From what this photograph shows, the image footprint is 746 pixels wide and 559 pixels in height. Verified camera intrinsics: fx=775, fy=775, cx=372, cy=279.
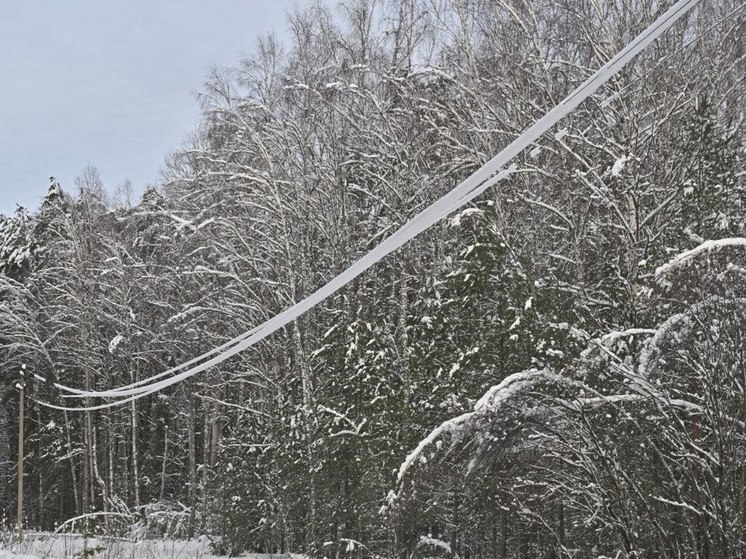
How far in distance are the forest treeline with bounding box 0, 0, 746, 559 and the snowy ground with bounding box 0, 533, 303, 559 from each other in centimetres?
51

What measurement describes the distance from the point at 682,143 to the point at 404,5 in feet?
20.7

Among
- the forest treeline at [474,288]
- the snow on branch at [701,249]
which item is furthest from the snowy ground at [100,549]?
the snow on branch at [701,249]

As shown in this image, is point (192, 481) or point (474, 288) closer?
point (474, 288)

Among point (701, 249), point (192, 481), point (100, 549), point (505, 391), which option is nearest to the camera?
point (701, 249)

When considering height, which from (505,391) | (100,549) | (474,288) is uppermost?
(474,288)

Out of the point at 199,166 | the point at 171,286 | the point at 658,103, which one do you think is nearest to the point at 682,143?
the point at 658,103

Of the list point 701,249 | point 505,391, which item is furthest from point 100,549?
point 701,249

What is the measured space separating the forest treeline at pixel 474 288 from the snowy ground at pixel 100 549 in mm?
515

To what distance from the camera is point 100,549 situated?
418 inches

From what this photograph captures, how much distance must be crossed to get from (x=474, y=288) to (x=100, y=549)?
6.28 meters

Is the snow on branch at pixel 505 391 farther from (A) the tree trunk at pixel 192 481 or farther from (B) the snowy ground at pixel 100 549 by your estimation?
(A) the tree trunk at pixel 192 481

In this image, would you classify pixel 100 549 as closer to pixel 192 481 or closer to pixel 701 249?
pixel 701 249

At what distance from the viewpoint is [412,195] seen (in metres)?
12.9

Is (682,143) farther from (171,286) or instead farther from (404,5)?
(171,286)
